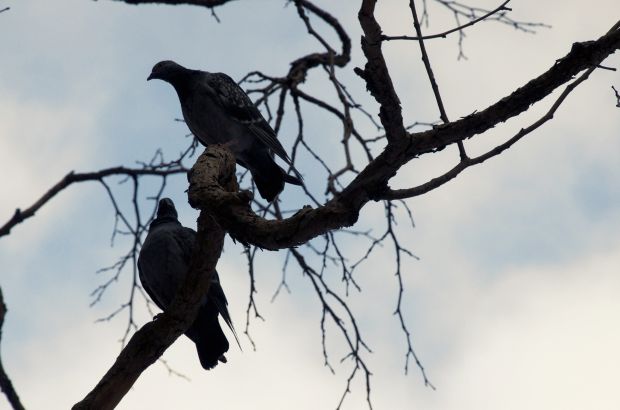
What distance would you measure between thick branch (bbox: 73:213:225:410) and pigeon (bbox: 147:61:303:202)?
2138 mm

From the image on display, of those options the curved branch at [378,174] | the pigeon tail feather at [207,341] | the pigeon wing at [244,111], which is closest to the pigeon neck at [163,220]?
the pigeon wing at [244,111]

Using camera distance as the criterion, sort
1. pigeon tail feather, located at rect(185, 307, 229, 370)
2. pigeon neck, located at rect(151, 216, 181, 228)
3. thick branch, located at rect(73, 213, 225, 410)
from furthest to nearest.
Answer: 1. pigeon neck, located at rect(151, 216, 181, 228)
2. pigeon tail feather, located at rect(185, 307, 229, 370)
3. thick branch, located at rect(73, 213, 225, 410)

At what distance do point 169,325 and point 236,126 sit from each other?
263 centimetres

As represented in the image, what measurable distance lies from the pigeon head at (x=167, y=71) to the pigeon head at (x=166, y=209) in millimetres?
1050

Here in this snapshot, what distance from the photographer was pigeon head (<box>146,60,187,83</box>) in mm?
6074

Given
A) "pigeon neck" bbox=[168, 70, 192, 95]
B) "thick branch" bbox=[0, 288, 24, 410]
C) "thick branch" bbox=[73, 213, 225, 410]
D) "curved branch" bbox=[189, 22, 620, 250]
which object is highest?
"pigeon neck" bbox=[168, 70, 192, 95]

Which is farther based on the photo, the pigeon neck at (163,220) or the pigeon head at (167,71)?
the pigeon head at (167,71)

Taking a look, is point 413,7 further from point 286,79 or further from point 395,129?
point 286,79

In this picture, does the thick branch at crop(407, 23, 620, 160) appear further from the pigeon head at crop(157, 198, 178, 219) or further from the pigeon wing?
the pigeon head at crop(157, 198, 178, 219)

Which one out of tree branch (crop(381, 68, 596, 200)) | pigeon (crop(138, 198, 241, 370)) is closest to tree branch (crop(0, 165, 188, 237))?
pigeon (crop(138, 198, 241, 370))

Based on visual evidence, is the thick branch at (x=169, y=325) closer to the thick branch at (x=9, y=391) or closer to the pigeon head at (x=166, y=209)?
the thick branch at (x=9, y=391)

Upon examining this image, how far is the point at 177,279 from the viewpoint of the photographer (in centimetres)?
507

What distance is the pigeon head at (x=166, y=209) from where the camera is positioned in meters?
5.69

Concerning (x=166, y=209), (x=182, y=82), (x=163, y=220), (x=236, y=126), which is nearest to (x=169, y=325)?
(x=163, y=220)
